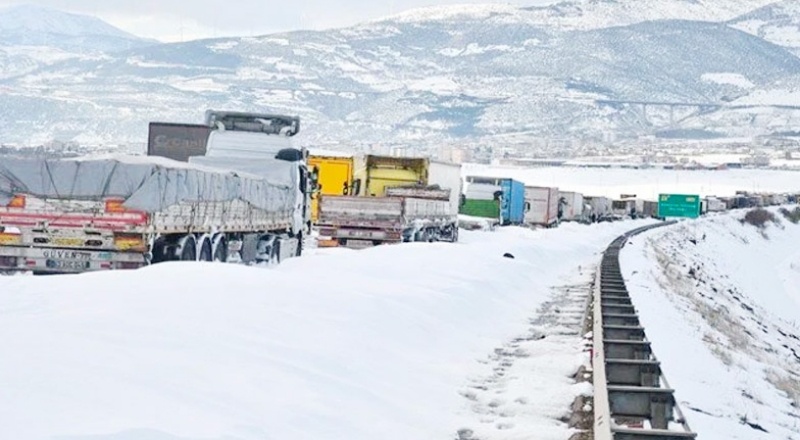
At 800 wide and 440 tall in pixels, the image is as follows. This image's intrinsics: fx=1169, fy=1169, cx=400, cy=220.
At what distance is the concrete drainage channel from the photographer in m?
7.95

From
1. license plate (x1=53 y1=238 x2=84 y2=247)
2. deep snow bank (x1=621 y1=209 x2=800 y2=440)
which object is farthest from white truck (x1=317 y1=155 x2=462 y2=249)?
license plate (x1=53 y1=238 x2=84 y2=247)

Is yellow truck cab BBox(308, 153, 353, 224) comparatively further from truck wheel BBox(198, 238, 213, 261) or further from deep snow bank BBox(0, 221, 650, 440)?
deep snow bank BBox(0, 221, 650, 440)

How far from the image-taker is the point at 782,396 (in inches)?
618

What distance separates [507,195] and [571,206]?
93.8 ft

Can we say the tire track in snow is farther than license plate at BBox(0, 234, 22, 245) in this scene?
No

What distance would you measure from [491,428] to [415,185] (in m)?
34.5

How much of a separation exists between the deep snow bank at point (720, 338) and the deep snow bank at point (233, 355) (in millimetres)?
2170

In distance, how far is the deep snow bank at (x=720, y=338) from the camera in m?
12.2

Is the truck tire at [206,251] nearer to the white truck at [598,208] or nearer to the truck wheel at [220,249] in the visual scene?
the truck wheel at [220,249]

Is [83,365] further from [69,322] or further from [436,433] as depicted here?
[436,433]

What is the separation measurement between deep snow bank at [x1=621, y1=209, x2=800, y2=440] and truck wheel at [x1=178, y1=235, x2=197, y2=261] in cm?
823

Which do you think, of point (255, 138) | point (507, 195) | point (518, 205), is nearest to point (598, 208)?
point (518, 205)

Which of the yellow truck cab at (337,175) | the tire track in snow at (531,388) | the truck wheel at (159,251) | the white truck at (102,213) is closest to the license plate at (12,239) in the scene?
the white truck at (102,213)

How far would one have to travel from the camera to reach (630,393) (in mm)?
9602
